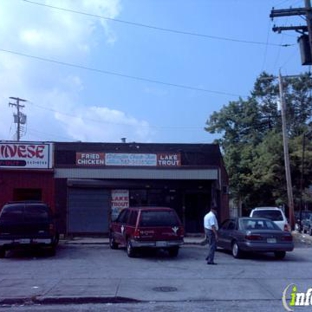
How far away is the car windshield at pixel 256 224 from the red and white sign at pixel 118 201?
958cm

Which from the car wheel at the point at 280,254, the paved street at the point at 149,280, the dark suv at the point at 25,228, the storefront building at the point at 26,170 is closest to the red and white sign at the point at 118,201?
the storefront building at the point at 26,170

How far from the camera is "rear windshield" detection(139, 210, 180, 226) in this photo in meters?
18.3

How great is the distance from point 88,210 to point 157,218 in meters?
9.43

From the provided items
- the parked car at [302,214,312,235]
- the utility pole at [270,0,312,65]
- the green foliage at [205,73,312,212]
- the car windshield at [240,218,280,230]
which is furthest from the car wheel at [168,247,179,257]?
the green foliage at [205,73,312,212]

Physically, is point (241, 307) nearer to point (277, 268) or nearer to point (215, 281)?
point (215, 281)

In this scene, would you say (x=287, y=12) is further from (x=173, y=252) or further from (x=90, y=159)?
(x=90, y=159)

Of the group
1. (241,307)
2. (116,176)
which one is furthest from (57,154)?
(241,307)

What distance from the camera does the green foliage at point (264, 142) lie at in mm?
43938

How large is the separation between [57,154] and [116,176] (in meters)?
3.12

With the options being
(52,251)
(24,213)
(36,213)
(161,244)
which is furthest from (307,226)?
(24,213)

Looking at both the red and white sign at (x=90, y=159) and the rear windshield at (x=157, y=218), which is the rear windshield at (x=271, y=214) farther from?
the rear windshield at (x=157, y=218)

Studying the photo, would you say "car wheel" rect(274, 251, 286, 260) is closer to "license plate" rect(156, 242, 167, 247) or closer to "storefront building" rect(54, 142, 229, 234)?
"license plate" rect(156, 242, 167, 247)

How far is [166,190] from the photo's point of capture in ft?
90.9

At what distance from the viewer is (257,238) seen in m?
17.6
